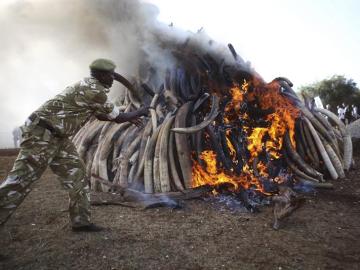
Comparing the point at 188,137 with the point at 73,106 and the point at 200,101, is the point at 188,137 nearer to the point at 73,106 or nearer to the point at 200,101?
the point at 200,101

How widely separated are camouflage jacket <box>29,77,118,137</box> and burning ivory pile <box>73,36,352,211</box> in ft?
5.52

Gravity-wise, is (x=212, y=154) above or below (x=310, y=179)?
above

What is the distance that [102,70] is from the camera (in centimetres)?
415

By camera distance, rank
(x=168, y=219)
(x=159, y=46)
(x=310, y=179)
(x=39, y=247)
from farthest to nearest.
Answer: (x=159, y=46) → (x=310, y=179) → (x=168, y=219) → (x=39, y=247)

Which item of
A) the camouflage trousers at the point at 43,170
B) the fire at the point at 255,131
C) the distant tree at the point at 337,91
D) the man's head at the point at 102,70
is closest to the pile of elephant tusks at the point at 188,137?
the fire at the point at 255,131

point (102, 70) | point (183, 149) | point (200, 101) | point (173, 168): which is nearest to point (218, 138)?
point (183, 149)

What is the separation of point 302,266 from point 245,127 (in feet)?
11.3

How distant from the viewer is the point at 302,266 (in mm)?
A: 3242

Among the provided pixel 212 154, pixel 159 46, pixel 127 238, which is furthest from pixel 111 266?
pixel 159 46

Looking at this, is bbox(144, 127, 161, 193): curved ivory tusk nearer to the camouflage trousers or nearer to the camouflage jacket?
the camouflage trousers

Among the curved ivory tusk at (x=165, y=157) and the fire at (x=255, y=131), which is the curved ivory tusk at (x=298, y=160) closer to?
the fire at (x=255, y=131)

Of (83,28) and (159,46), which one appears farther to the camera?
(83,28)

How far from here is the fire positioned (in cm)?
584

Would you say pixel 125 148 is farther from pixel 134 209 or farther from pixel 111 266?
pixel 111 266
